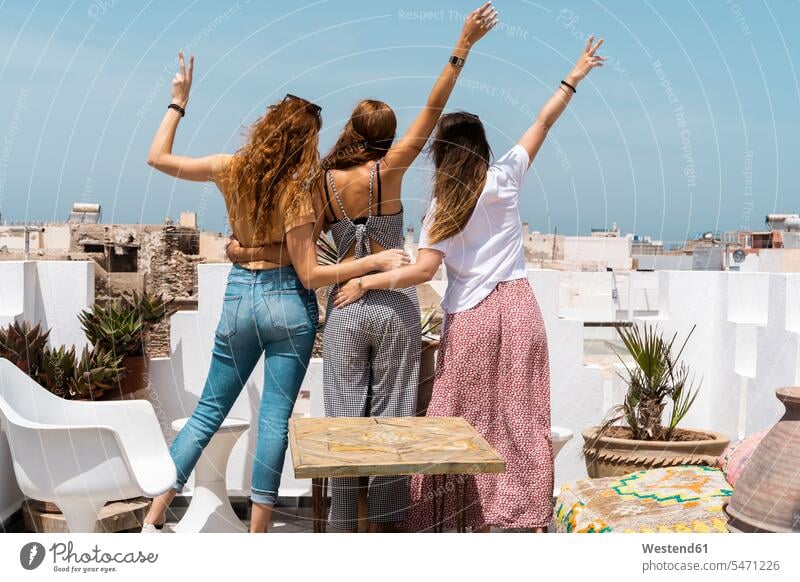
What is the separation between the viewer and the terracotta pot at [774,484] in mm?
2871

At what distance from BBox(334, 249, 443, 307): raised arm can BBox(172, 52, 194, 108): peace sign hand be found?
3.45 feet

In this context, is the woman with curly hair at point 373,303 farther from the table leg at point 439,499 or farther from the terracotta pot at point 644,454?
the terracotta pot at point 644,454

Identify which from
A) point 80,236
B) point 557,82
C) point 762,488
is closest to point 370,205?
point 557,82

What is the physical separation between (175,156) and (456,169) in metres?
1.08

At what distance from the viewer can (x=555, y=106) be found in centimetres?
379

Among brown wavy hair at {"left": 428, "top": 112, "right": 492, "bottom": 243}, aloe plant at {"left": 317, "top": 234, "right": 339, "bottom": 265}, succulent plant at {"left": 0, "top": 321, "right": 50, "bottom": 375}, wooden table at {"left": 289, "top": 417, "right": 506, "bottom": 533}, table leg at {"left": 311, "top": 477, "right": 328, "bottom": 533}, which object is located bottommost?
table leg at {"left": 311, "top": 477, "right": 328, "bottom": 533}

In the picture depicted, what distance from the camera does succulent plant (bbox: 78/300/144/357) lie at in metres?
4.58

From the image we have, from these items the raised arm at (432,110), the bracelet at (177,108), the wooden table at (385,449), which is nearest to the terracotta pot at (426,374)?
the wooden table at (385,449)

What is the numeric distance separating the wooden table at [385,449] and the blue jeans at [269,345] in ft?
1.15

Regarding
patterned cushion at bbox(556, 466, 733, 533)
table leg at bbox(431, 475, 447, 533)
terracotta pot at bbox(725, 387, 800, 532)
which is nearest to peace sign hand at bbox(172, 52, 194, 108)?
table leg at bbox(431, 475, 447, 533)

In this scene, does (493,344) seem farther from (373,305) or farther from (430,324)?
(430,324)

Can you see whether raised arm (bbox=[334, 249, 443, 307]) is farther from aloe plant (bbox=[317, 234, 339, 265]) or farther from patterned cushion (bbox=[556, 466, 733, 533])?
patterned cushion (bbox=[556, 466, 733, 533])
